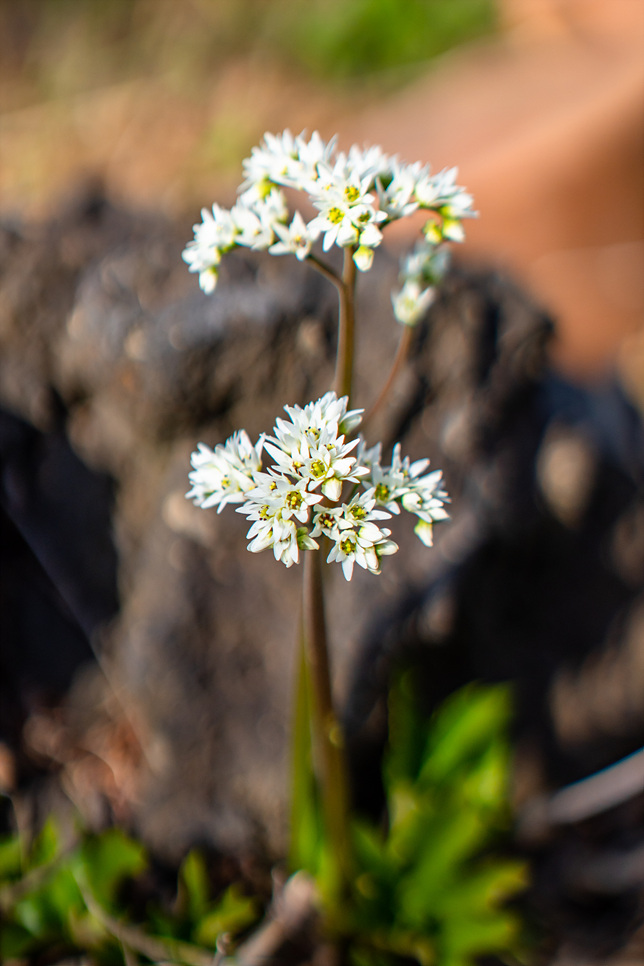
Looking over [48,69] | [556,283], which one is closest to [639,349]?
[556,283]

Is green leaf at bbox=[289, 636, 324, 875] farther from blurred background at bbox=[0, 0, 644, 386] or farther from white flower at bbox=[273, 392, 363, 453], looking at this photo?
blurred background at bbox=[0, 0, 644, 386]

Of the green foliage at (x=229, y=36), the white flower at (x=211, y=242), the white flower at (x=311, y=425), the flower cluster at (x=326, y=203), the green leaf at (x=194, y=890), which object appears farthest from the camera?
the green foliage at (x=229, y=36)

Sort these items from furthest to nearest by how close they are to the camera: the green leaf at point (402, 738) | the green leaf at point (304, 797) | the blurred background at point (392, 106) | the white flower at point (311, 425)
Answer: the blurred background at point (392, 106), the green leaf at point (402, 738), the green leaf at point (304, 797), the white flower at point (311, 425)

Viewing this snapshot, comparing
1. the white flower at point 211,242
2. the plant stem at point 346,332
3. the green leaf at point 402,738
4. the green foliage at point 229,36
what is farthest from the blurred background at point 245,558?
the green foliage at point 229,36

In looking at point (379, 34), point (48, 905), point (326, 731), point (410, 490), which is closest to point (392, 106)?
point (379, 34)

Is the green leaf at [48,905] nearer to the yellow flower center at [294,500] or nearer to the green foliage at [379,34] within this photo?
the yellow flower center at [294,500]

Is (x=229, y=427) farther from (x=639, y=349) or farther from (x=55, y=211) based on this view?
(x=639, y=349)
